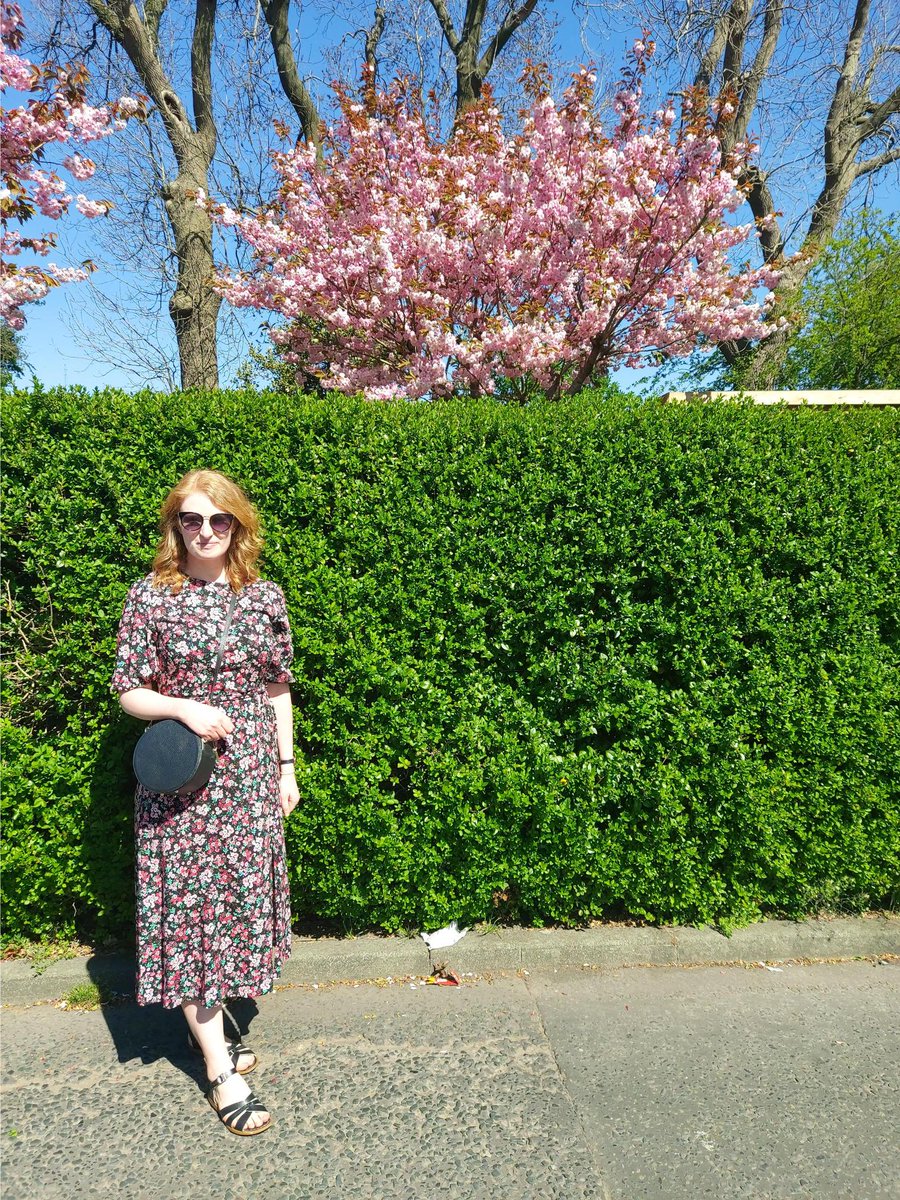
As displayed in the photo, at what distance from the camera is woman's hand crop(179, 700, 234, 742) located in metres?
2.13

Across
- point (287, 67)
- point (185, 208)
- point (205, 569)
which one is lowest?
point (205, 569)

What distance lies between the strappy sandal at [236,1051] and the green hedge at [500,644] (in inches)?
27.2

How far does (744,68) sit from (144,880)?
11815 millimetres

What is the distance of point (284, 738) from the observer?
247cm

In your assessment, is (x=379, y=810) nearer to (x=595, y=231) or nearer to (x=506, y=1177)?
(x=506, y=1177)

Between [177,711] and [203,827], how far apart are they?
42 cm

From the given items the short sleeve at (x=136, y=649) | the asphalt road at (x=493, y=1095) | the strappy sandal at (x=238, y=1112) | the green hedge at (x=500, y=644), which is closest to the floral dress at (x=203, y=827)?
the short sleeve at (x=136, y=649)

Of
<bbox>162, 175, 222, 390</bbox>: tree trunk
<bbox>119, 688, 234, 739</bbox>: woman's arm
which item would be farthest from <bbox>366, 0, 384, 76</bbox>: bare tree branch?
<bbox>119, 688, 234, 739</bbox>: woman's arm

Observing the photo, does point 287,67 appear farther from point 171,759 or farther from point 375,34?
point 171,759

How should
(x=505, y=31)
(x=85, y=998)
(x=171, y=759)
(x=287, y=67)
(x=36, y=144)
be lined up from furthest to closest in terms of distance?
(x=505, y=31), (x=287, y=67), (x=36, y=144), (x=85, y=998), (x=171, y=759)

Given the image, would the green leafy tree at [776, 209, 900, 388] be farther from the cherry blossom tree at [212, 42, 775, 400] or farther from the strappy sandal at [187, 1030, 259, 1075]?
the strappy sandal at [187, 1030, 259, 1075]

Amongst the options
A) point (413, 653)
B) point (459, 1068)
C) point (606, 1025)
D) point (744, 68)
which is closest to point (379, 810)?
point (413, 653)

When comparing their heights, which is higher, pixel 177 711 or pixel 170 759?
pixel 177 711

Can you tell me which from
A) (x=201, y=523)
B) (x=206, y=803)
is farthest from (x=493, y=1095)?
(x=201, y=523)
